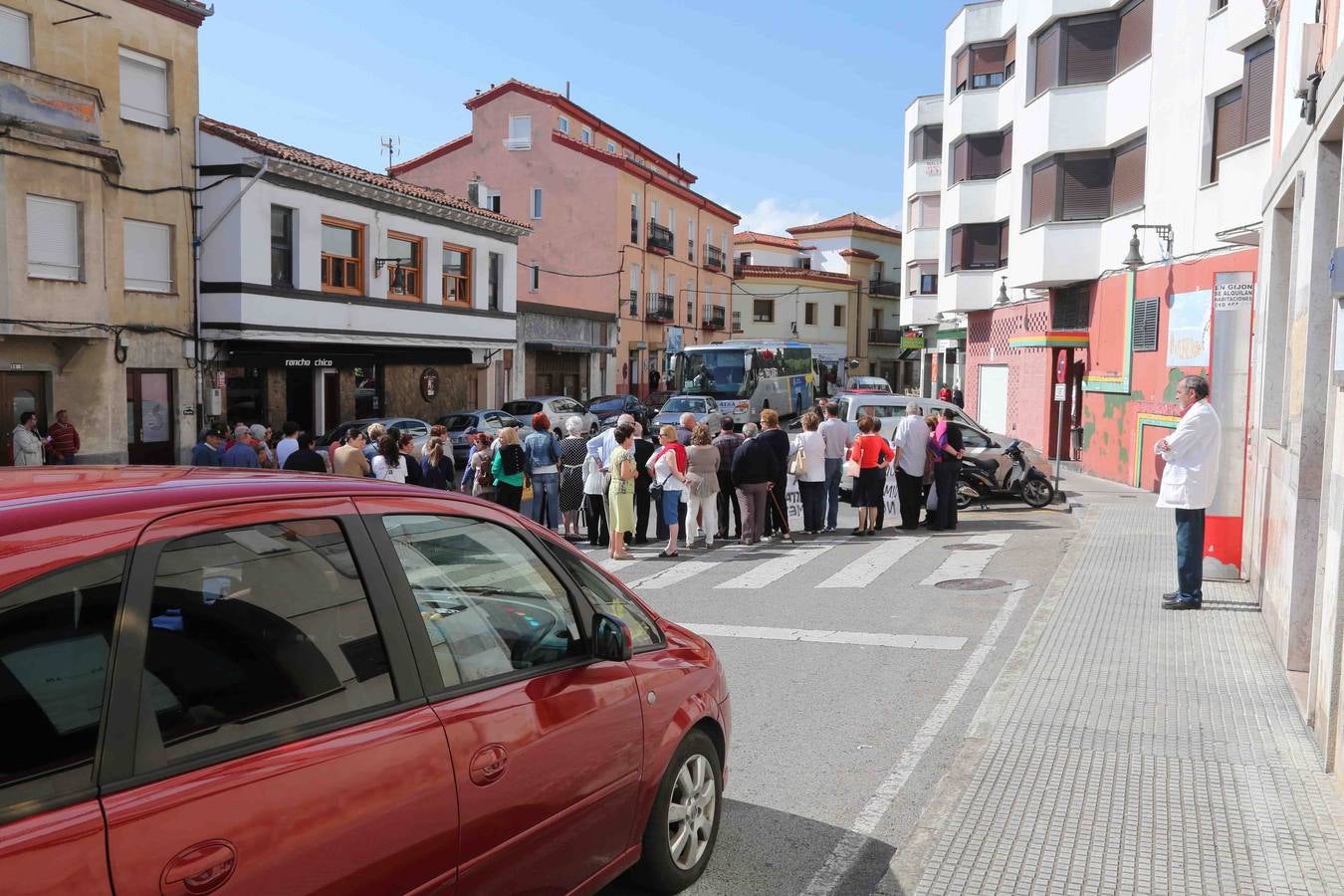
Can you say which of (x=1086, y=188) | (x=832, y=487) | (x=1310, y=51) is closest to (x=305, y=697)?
(x=1310, y=51)

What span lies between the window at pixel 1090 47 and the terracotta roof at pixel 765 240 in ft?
164

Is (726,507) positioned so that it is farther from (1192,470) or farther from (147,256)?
(147,256)

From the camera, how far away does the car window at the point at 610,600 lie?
402cm

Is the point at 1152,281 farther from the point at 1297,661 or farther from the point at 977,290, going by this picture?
the point at 1297,661

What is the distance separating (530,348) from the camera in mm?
38969

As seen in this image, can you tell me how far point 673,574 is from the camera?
12078mm

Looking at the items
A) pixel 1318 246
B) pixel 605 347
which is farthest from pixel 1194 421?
pixel 605 347

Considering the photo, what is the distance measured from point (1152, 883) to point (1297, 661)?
3.55 metres

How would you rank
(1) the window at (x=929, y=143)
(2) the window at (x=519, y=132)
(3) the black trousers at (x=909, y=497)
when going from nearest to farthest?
(3) the black trousers at (x=909, y=497) < (1) the window at (x=929, y=143) < (2) the window at (x=519, y=132)

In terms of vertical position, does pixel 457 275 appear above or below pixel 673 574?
above

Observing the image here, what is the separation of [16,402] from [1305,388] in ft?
67.8

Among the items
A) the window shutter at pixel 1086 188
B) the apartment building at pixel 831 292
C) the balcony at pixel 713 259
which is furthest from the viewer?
the apartment building at pixel 831 292

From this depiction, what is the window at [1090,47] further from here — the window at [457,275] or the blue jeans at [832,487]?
the window at [457,275]

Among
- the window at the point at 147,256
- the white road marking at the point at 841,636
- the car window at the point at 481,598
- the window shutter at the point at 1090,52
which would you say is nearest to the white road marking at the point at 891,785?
the white road marking at the point at 841,636
